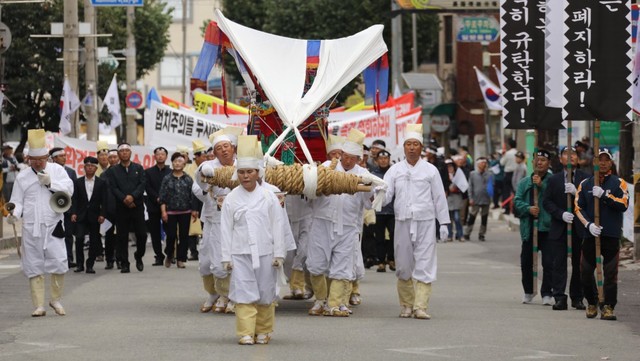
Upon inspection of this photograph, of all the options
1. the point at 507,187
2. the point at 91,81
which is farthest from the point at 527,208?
the point at 507,187

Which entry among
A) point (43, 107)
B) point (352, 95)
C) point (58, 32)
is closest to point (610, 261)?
point (58, 32)

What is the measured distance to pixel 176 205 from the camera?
2309 centimetres

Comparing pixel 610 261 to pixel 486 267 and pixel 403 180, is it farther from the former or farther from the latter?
pixel 486 267

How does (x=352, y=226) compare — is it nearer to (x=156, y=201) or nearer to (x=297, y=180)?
(x=297, y=180)

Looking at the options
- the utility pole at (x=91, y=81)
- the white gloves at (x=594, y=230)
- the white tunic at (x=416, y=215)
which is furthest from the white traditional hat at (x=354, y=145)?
the utility pole at (x=91, y=81)

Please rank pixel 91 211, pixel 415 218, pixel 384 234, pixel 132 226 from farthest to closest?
pixel 384 234 < pixel 132 226 < pixel 91 211 < pixel 415 218

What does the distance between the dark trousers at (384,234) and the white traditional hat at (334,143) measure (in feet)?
20.4

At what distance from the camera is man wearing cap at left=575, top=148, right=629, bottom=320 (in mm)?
15836

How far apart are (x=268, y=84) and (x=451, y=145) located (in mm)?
50307

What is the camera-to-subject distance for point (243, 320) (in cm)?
1339

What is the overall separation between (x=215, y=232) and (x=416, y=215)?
2.16 meters

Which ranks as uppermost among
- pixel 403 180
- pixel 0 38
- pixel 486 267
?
pixel 0 38

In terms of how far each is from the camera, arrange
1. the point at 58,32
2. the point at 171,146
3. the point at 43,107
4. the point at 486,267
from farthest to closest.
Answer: the point at 43,107
the point at 58,32
the point at 171,146
the point at 486,267

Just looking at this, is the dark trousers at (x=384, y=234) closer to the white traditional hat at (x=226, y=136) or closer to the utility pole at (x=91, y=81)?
the white traditional hat at (x=226, y=136)
